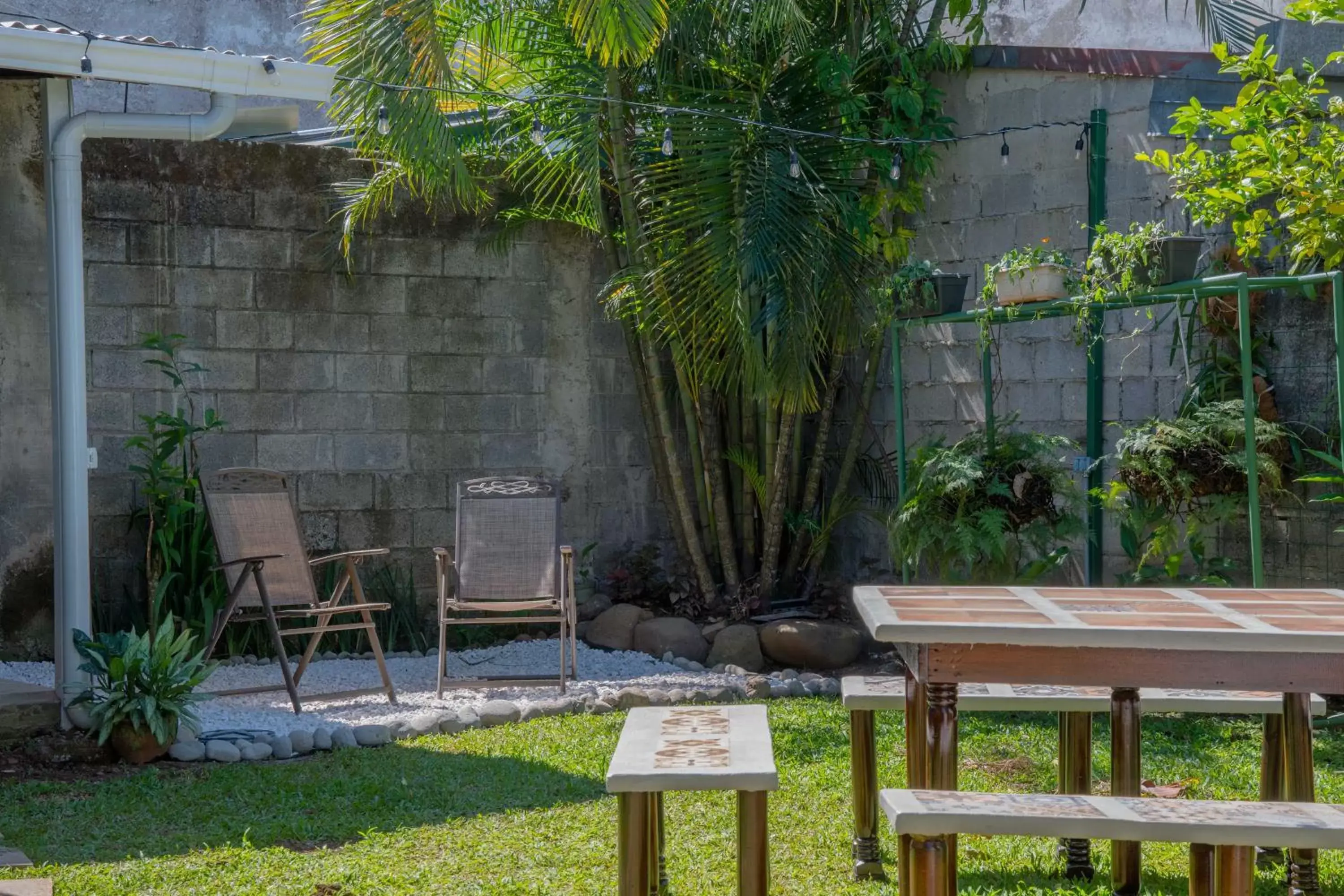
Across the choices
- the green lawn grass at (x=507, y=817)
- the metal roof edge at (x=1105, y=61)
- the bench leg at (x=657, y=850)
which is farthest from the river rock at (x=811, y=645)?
the bench leg at (x=657, y=850)

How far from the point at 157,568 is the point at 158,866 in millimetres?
3126

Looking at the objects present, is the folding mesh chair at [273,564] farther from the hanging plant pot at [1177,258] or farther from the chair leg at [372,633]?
the hanging plant pot at [1177,258]

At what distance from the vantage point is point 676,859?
145 inches

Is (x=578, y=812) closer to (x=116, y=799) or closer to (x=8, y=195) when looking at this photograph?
(x=116, y=799)

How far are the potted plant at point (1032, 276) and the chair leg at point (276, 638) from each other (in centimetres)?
298

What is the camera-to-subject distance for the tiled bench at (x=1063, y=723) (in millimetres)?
3523

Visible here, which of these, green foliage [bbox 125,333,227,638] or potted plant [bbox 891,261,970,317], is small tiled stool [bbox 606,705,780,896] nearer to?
potted plant [bbox 891,261,970,317]

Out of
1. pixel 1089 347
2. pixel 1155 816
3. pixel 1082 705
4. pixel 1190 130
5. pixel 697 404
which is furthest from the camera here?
pixel 697 404

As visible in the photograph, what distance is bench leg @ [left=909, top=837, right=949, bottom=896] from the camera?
268cm

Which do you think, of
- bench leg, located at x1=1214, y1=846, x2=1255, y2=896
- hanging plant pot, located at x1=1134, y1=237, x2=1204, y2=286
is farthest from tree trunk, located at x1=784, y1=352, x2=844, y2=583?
bench leg, located at x1=1214, y1=846, x2=1255, y2=896

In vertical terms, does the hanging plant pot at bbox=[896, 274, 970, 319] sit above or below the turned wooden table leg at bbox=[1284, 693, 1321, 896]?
above

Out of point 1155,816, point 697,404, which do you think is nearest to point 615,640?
point 697,404

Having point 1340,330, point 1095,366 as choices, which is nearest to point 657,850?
point 1340,330

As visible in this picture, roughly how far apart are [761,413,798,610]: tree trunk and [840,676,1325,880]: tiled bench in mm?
3451
